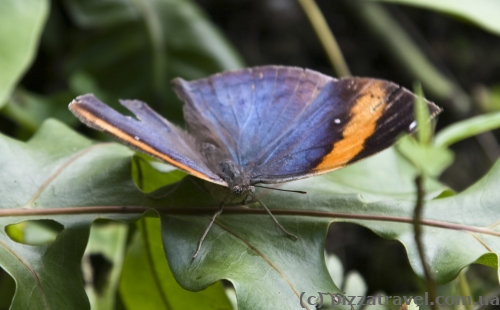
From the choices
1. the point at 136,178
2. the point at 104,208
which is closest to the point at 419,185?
the point at 104,208

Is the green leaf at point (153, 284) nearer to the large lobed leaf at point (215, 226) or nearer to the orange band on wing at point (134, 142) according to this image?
the large lobed leaf at point (215, 226)

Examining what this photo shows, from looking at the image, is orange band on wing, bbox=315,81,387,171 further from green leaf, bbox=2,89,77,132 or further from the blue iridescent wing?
green leaf, bbox=2,89,77,132

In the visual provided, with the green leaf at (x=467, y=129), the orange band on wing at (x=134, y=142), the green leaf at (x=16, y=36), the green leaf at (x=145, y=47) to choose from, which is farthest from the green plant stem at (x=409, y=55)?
the orange band on wing at (x=134, y=142)

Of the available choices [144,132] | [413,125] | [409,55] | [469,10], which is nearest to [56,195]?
[144,132]

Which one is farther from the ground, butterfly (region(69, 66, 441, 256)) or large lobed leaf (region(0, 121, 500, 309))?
butterfly (region(69, 66, 441, 256))

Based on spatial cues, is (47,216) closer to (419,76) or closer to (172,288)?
(172,288)

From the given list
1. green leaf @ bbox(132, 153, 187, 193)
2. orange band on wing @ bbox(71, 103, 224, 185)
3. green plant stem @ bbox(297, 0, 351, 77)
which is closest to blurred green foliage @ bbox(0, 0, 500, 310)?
green leaf @ bbox(132, 153, 187, 193)
